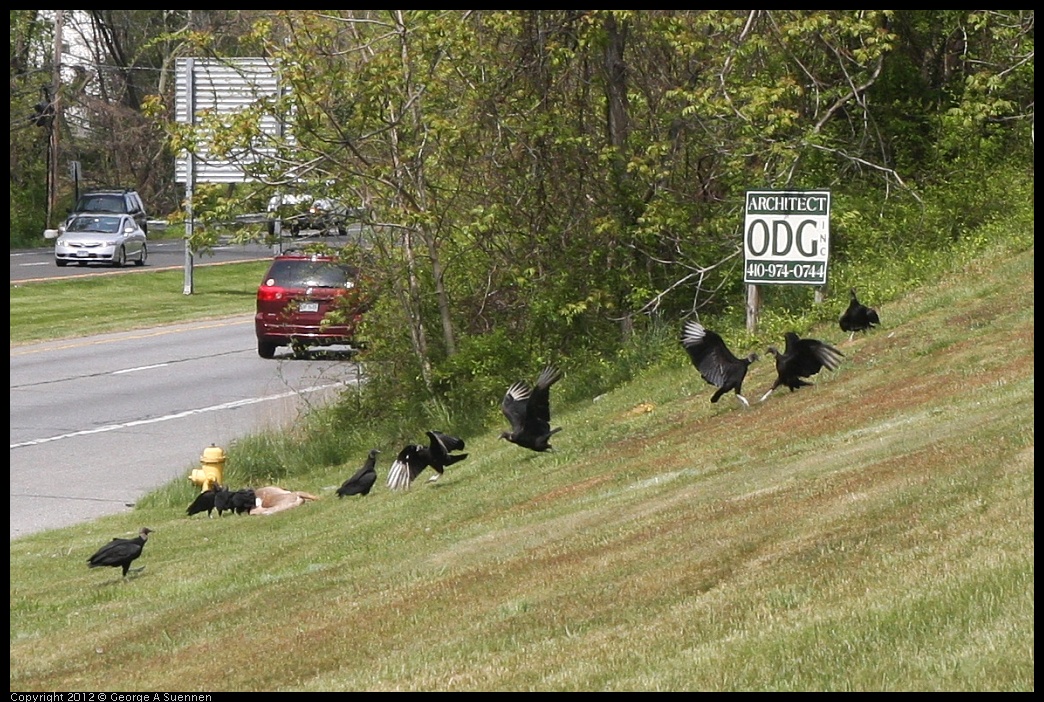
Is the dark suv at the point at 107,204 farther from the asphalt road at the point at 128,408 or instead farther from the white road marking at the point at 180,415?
the white road marking at the point at 180,415

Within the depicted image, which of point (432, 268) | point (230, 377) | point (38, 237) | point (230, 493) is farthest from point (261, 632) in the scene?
point (38, 237)

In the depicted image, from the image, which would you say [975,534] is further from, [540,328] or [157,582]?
[540,328]

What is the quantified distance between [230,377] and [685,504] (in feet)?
60.5

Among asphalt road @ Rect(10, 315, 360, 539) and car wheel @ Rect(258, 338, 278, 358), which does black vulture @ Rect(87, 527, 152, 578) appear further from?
car wheel @ Rect(258, 338, 278, 358)

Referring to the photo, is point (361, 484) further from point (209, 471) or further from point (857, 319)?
point (857, 319)

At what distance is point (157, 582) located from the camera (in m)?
12.1

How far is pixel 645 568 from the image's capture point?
866 centimetres

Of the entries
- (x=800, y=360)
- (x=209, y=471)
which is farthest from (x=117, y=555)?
(x=800, y=360)

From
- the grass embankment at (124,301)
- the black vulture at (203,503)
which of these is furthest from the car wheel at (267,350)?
the black vulture at (203,503)

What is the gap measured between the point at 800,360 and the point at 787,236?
194 cm

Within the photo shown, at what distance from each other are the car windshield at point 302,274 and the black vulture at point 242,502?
1396 centimetres

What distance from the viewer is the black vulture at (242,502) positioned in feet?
51.3

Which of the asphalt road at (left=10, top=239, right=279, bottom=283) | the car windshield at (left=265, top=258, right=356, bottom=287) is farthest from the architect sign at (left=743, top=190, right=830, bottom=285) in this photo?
the asphalt road at (left=10, top=239, right=279, bottom=283)

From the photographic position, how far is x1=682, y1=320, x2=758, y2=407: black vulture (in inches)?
604
